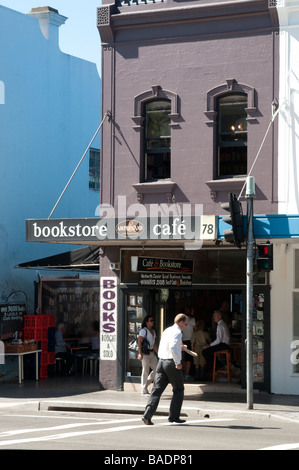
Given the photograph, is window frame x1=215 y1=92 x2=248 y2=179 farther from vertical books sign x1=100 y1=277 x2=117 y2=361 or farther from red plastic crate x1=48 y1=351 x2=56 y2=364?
red plastic crate x1=48 y1=351 x2=56 y2=364

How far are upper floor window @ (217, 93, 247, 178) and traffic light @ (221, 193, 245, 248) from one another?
3044 mm

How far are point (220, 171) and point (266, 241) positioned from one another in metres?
2.38

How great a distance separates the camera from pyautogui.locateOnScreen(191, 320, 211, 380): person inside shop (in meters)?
19.7

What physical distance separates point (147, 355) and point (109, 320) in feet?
5.39

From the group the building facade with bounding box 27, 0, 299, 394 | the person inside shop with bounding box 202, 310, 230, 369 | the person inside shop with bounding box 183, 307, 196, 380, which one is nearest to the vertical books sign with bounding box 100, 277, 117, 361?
the building facade with bounding box 27, 0, 299, 394

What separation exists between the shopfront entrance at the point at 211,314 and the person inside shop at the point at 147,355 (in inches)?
29.4

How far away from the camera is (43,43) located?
2581 cm

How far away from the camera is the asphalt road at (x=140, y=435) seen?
428 inches

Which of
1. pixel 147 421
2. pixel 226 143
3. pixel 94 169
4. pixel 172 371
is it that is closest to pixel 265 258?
pixel 172 371

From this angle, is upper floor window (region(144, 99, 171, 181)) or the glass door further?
upper floor window (region(144, 99, 171, 181))

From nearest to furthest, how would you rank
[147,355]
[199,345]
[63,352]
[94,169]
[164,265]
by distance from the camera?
[147,355]
[164,265]
[199,345]
[63,352]
[94,169]

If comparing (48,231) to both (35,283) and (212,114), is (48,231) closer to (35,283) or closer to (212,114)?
(212,114)

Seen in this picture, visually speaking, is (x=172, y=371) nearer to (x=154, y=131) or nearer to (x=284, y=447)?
(x=284, y=447)

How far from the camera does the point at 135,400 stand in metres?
17.5
